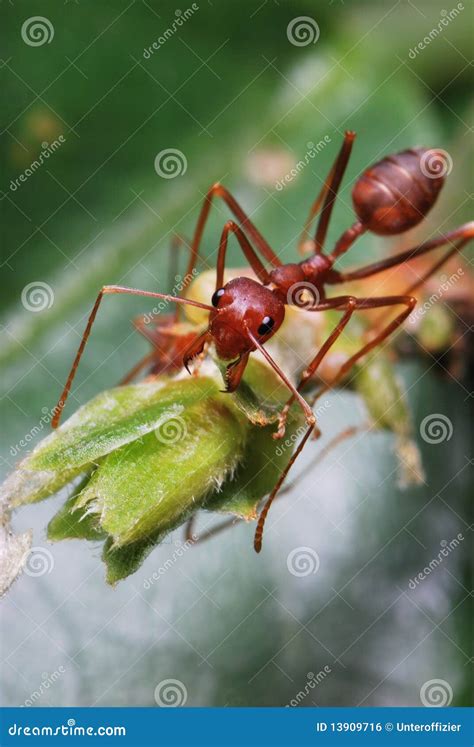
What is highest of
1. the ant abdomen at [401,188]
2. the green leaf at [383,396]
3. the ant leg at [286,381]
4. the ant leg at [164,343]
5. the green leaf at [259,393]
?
the ant abdomen at [401,188]

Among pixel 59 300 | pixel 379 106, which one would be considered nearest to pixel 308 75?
pixel 379 106

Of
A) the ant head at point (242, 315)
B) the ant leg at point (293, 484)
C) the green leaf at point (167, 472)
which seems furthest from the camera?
the ant leg at point (293, 484)

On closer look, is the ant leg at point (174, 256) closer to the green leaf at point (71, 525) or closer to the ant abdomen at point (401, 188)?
the ant abdomen at point (401, 188)

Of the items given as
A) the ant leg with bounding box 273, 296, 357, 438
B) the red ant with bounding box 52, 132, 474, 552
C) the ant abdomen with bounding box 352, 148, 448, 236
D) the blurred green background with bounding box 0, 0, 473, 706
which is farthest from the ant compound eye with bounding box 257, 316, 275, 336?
the ant abdomen with bounding box 352, 148, 448, 236

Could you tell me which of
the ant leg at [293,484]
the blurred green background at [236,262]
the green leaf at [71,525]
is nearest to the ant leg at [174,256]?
A: the blurred green background at [236,262]

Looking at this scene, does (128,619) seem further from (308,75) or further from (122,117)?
(308,75)

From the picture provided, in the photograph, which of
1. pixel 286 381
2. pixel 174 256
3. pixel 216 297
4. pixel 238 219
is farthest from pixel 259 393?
pixel 174 256

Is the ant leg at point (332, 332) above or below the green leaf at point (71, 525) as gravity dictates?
above
